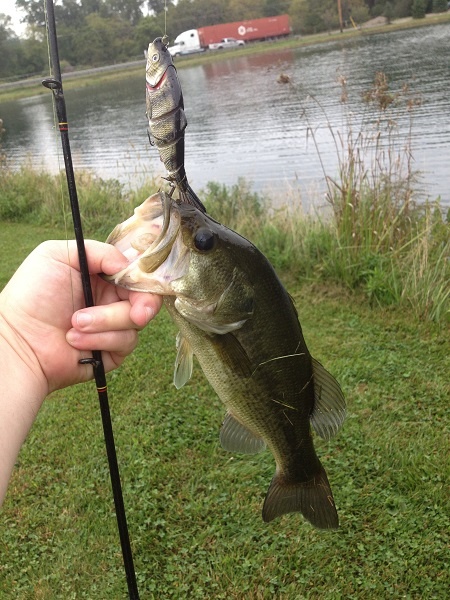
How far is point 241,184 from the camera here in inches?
363

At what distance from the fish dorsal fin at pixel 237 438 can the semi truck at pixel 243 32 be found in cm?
5040

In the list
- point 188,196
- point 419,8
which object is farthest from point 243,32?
point 188,196

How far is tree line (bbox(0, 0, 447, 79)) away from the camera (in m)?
4.18

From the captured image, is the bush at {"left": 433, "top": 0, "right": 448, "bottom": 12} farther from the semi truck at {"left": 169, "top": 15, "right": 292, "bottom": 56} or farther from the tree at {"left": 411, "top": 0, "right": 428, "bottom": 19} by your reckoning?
the semi truck at {"left": 169, "top": 15, "right": 292, "bottom": 56}

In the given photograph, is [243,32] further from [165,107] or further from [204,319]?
[204,319]

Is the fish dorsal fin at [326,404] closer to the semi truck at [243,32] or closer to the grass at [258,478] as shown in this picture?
the grass at [258,478]

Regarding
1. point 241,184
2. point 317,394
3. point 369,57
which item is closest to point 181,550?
point 317,394

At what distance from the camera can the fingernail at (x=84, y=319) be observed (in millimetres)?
1779

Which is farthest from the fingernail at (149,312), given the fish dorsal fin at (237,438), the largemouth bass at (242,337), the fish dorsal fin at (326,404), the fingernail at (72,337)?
the fish dorsal fin at (326,404)

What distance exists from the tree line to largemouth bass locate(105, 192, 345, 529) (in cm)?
62

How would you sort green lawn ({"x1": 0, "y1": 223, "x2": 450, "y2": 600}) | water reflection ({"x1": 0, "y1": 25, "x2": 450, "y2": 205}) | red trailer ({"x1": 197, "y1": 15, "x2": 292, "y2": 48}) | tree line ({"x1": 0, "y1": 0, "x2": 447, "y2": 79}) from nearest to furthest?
1. green lawn ({"x1": 0, "y1": 223, "x2": 450, "y2": 600})
2. tree line ({"x1": 0, "y1": 0, "x2": 447, "y2": 79})
3. water reflection ({"x1": 0, "y1": 25, "x2": 450, "y2": 205})
4. red trailer ({"x1": 197, "y1": 15, "x2": 292, "y2": 48})

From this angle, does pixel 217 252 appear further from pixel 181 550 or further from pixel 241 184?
pixel 241 184

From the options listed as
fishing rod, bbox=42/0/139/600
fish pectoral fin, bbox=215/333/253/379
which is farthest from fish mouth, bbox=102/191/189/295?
fish pectoral fin, bbox=215/333/253/379

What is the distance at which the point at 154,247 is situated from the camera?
1.63 metres
